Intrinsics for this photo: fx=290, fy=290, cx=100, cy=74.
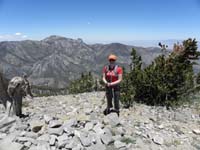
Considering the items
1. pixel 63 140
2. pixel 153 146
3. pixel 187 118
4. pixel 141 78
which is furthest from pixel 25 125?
pixel 141 78

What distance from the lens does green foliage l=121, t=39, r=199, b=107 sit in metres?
16.4

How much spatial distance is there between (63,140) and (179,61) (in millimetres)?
10624

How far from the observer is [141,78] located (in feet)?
55.4

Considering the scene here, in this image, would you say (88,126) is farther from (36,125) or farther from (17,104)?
(17,104)

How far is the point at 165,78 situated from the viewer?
16469mm

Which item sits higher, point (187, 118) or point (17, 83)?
point (17, 83)

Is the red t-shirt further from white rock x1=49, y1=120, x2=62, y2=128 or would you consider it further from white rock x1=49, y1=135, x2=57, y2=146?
white rock x1=49, y1=135, x2=57, y2=146

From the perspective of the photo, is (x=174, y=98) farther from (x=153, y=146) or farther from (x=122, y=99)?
(x=153, y=146)

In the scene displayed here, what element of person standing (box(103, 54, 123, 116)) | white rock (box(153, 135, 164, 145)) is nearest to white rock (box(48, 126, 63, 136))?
person standing (box(103, 54, 123, 116))

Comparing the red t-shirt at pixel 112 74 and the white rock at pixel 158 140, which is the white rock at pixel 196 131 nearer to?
the white rock at pixel 158 140

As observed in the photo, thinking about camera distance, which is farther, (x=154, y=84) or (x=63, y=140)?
(x=154, y=84)

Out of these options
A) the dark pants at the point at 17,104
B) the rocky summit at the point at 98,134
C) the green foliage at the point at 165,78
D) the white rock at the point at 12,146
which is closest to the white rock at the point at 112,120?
the rocky summit at the point at 98,134

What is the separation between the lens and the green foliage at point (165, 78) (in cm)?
1639

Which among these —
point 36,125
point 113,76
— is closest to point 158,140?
point 113,76
